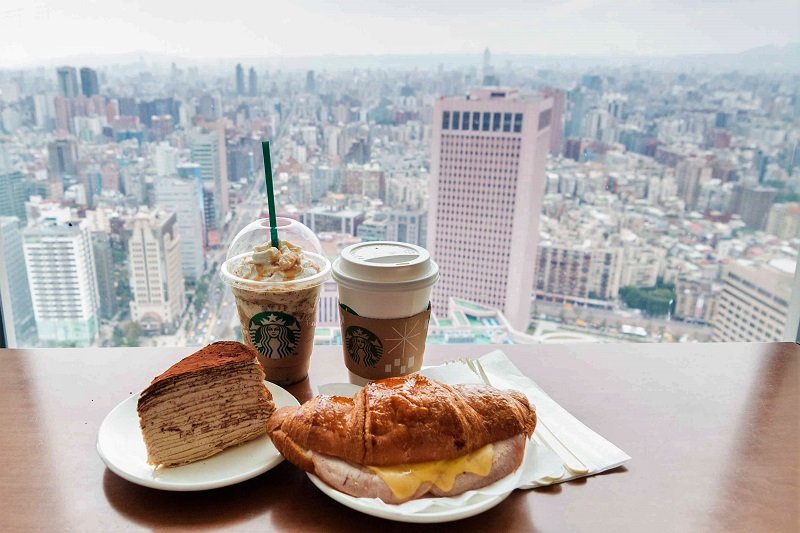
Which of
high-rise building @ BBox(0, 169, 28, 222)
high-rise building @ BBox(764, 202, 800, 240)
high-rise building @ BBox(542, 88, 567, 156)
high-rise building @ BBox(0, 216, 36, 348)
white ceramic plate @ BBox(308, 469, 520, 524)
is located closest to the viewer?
white ceramic plate @ BBox(308, 469, 520, 524)

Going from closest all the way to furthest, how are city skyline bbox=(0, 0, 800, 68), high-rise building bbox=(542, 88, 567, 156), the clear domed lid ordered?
the clear domed lid < city skyline bbox=(0, 0, 800, 68) < high-rise building bbox=(542, 88, 567, 156)

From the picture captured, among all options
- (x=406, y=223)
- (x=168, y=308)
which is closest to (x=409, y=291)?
(x=406, y=223)

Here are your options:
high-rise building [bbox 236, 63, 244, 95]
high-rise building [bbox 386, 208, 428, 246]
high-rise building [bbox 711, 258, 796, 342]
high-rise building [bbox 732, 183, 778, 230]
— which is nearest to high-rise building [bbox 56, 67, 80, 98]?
high-rise building [bbox 236, 63, 244, 95]

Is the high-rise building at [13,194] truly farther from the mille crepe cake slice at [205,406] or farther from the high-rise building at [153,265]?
the mille crepe cake slice at [205,406]

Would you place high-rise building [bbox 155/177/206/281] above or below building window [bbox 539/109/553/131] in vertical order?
below

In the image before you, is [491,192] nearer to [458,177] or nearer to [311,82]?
[458,177]

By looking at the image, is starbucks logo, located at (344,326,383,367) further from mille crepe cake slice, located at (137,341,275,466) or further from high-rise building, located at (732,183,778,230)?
high-rise building, located at (732,183,778,230)

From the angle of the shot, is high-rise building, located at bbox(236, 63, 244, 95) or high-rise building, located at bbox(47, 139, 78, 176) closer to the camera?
high-rise building, located at bbox(47, 139, 78, 176)

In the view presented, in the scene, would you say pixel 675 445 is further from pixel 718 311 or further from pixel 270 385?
pixel 718 311
